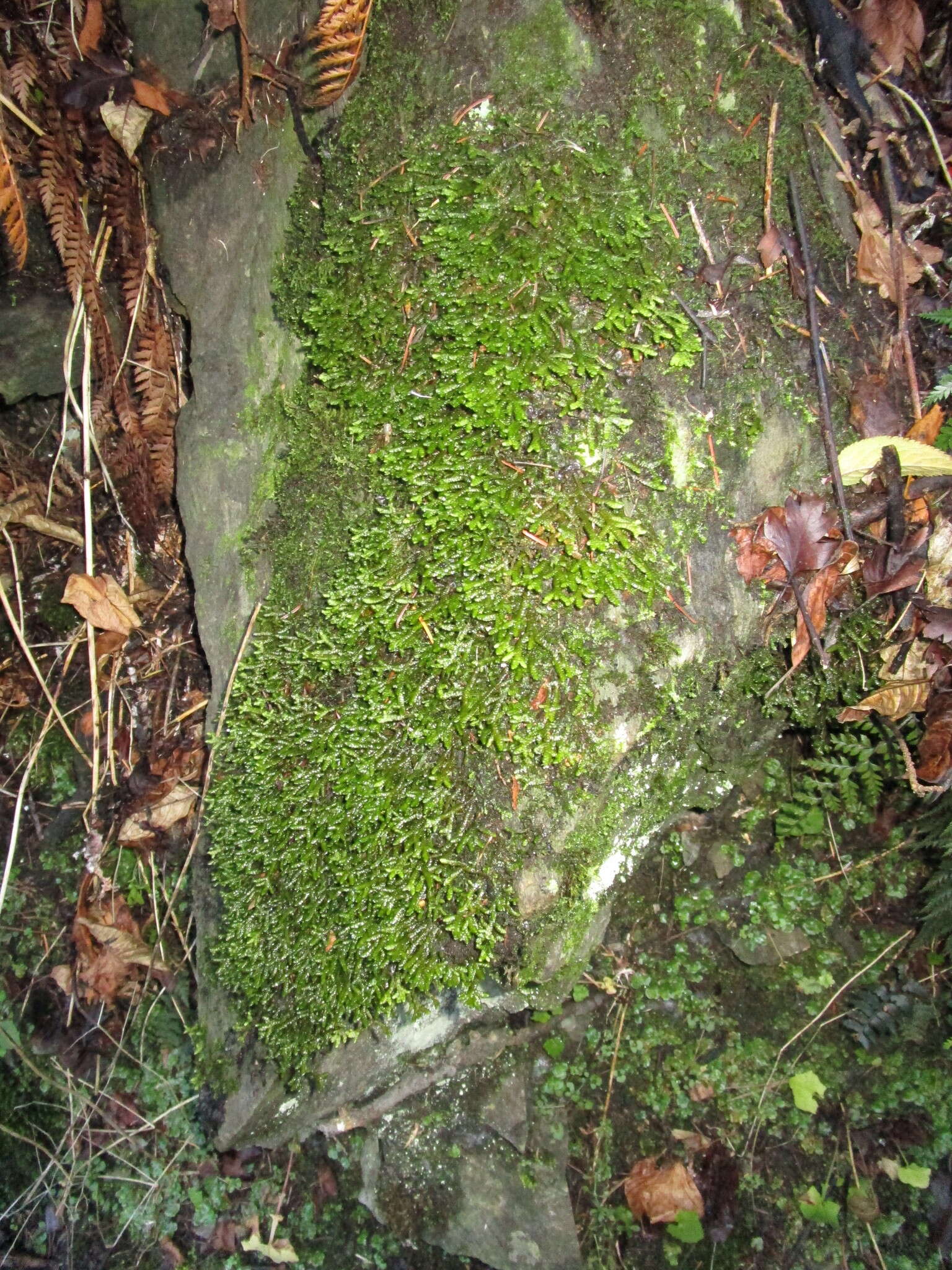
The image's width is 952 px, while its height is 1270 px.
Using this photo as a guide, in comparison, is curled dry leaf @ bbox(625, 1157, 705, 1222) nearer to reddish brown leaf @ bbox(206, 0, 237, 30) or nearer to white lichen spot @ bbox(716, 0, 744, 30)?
white lichen spot @ bbox(716, 0, 744, 30)

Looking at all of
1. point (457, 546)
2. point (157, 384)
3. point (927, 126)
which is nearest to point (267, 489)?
point (457, 546)

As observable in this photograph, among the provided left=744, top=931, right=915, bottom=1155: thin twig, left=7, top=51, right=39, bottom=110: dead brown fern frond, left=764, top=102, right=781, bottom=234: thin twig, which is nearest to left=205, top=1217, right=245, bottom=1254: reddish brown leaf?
left=744, top=931, right=915, bottom=1155: thin twig

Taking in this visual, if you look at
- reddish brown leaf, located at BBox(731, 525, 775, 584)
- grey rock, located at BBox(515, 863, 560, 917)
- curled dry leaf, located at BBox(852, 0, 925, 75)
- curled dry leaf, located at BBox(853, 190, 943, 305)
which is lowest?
grey rock, located at BBox(515, 863, 560, 917)

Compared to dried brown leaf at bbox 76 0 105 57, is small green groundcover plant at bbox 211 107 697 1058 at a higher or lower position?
lower

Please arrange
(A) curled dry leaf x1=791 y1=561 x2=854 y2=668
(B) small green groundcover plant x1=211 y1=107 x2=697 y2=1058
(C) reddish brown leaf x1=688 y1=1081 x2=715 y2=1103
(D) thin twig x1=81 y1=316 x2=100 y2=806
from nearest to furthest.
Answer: (B) small green groundcover plant x1=211 y1=107 x2=697 y2=1058 < (A) curled dry leaf x1=791 y1=561 x2=854 y2=668 < (D) thin twig x1=81 y1=316 x2=100 y2=806 < (C) reddish brown leaf x1=688 y1=1081 x2=715 y2=1103

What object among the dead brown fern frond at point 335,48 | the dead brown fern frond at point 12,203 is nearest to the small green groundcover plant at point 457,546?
the dead brown fern frond at point 335,48

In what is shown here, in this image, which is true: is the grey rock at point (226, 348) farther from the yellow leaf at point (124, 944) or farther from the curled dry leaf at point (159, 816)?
the yellow leaf at point (124, 944)

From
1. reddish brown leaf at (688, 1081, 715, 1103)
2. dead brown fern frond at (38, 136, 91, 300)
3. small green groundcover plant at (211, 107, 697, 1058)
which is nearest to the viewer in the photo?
small green groundcover plant at (211, 107, 697, 1058)

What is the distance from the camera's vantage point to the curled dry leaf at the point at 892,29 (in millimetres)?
2600

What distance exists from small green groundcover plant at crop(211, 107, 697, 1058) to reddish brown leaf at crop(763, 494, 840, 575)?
1.54 feet

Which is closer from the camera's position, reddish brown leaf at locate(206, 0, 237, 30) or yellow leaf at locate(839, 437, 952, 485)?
yellow leaf at locate(839, 437, 952, 485)

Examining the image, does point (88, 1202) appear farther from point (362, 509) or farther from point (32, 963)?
point (362, 509)

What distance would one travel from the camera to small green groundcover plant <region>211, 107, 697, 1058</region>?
195cm

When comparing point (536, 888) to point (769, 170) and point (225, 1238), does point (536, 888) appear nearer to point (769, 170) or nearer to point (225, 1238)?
point (769, 170)
